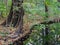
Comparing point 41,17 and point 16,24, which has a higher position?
point 41,17

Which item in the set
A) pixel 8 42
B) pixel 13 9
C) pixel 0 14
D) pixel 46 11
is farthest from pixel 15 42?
pixel 0 14

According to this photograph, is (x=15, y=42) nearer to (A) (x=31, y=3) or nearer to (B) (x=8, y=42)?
(B) (x=8, y=42)

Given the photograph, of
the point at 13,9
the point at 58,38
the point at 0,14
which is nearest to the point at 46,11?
the point at 58,38

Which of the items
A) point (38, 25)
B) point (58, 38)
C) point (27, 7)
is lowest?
point (58, 38)

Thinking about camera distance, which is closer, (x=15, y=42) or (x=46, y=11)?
(x=15, y=42)

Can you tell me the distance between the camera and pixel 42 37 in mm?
9484

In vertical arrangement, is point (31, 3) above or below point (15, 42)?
above

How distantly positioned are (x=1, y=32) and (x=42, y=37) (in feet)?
7.07

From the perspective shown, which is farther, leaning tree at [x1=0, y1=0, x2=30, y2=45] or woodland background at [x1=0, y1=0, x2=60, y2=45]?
woodland background at [x1=0, y1=0, x2=60, y2=45]

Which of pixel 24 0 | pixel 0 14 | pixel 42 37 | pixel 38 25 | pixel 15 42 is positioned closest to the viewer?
pixel 15 42

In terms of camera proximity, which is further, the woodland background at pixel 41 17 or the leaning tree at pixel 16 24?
the woodland background at pixel 41 17

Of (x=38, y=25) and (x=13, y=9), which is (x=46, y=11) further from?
(x=13, y=9)

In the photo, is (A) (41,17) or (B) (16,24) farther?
(B) (16,24)

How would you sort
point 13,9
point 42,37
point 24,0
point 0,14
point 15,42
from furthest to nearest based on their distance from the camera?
point 0,14 → point 13,9 → point 24,0 → point 42,37 → point 15,42
